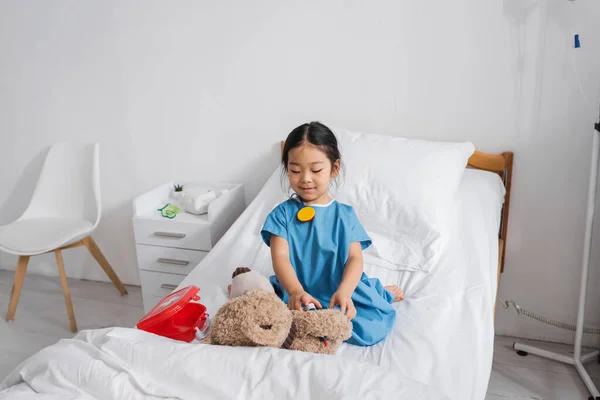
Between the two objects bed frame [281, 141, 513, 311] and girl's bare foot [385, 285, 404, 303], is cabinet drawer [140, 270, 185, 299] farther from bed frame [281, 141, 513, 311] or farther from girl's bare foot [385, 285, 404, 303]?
bed frame [281, 141, 513, 311]

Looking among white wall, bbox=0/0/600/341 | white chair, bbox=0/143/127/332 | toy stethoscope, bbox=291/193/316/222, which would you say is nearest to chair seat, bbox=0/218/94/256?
white chair, bbox=0/143/127/332

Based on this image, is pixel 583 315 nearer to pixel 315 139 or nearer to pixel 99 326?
pixel 315 139

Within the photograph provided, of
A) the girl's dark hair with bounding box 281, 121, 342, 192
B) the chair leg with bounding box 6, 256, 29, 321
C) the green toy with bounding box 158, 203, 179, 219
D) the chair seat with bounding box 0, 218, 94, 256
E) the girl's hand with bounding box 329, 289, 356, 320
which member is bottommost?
the chair leg with bounding box 6, 256, 29, 321

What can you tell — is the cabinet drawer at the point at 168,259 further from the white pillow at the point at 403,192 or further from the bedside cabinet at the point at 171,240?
the white pillow at the point at 403,192

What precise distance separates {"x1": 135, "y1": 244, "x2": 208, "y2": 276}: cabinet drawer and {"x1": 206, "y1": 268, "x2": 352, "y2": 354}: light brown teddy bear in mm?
1049

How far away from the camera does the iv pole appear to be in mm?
1856

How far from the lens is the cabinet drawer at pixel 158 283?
2348 millimetres

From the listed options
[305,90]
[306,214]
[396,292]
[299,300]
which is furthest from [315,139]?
[305,90]

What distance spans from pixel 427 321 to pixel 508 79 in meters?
1.13

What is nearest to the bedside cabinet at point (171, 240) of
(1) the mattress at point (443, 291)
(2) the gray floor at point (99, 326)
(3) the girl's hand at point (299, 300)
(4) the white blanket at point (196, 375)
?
(1) the mattress at point (443, 291)

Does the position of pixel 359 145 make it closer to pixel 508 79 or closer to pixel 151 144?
pixel 508 79

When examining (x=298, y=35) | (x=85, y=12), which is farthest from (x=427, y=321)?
(x=85, y=12)

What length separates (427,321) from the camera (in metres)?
1.43

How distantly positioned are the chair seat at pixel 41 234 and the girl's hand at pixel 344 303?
1619mm
